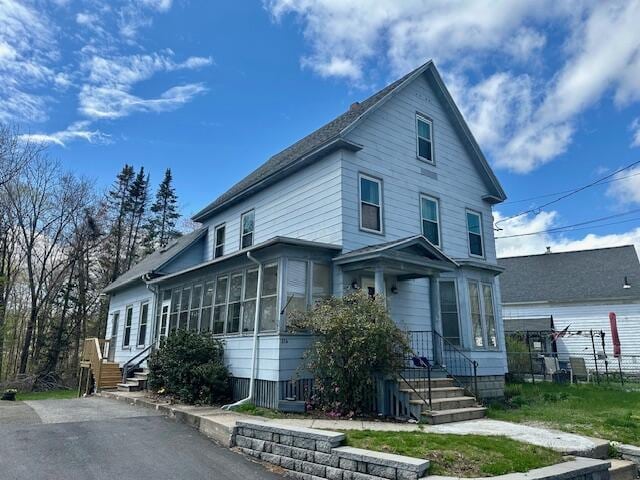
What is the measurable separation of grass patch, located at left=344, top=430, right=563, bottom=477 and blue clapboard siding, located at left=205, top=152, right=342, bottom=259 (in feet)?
17.9

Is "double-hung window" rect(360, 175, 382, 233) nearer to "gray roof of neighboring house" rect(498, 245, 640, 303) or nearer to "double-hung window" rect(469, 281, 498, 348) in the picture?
"double-hung window" rect(469, 281, 498, 348)

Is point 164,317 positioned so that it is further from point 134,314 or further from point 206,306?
point 134,314

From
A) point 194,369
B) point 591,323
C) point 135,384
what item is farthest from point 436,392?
point 591,323

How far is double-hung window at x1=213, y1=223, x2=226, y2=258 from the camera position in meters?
16.4

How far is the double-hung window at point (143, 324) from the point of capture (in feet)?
56.6

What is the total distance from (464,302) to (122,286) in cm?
1425

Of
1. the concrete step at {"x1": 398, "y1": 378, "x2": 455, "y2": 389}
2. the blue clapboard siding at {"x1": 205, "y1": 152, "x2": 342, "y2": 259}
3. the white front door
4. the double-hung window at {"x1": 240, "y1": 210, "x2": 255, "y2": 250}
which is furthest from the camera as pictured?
the white front door

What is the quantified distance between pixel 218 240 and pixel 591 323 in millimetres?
20135

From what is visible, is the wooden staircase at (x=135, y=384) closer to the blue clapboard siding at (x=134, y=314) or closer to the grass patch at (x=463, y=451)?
the blue clapboard siding at (x=134, y=314)

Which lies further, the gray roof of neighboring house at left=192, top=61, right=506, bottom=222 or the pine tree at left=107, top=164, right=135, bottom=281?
the pine tree at left=107, top=164, right=135, bottom=281

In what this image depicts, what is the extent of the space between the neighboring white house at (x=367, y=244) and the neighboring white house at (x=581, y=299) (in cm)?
1222

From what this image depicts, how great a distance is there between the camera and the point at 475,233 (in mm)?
14555

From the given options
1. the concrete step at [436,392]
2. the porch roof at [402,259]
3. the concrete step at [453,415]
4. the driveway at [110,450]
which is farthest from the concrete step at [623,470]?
the porch roof at [402,259]

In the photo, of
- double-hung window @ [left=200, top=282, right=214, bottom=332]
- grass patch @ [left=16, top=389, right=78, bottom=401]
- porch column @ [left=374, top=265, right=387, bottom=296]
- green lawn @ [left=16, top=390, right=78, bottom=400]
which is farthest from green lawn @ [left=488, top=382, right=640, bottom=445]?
green lawn @ [left=16, top=390, right=78, bottom=400]
